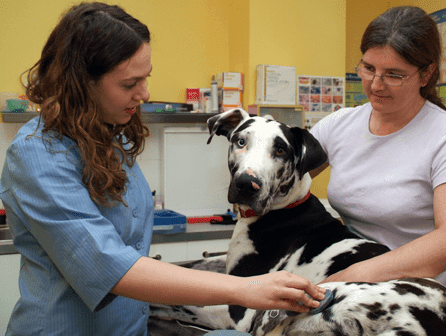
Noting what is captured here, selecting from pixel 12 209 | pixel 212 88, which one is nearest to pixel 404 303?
pixel 12 209

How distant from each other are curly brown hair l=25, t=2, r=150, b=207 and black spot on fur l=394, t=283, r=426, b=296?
0.74m

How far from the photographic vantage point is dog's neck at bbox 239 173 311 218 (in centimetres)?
158

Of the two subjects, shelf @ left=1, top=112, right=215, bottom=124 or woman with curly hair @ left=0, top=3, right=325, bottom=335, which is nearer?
woman with curly hair @ left=0, top=3, right=325, bottom=335

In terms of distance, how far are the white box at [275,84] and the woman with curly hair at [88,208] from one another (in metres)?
2.24

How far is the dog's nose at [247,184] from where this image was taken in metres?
1.44

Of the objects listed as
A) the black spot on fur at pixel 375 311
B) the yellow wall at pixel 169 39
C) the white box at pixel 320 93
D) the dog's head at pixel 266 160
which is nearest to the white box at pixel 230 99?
the yellow wall at pixel 169 39

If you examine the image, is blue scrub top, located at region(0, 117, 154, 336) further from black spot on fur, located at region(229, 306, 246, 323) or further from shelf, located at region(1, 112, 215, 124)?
shelf, located at region(1, 112, 215, 124)

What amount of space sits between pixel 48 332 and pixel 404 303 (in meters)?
0.88

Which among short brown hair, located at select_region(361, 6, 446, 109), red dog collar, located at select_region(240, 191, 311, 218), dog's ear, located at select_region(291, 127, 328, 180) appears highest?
short brown hair, located at select_region(361, 6, 446, 109)

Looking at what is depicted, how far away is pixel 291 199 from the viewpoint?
161 cm

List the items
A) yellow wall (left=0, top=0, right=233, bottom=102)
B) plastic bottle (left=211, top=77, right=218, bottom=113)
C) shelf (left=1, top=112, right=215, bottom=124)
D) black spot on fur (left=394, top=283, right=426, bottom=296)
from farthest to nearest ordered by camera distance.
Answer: plastic bottle (left=211, top=77, right=218, bottom=113) < yellow wall (left=0, top=0, right=233, bottom=102) < shelf (left=1, top=112, right=215, bottom=124) < black spot on fur (left=394, top=283, right=426, bottom=296)

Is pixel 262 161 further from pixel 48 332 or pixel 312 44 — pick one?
pixel 312 44

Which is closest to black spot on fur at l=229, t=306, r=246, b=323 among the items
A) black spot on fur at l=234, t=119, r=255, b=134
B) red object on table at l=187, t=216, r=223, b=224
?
black spot on fur at l=234, t=119, r=255, b=134

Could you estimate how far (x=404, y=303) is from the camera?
97 centimetres
